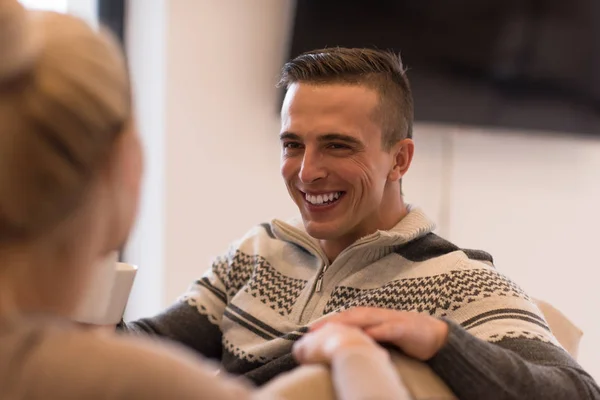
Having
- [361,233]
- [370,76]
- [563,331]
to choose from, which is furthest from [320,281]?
[563,331]

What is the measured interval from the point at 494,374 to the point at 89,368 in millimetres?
669

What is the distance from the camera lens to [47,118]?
27.8 inches

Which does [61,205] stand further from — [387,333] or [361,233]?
[361,233]

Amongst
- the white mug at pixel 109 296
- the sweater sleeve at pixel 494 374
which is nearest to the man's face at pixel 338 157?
the white mug at pixel 109 296

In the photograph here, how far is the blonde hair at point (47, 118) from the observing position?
71 cm

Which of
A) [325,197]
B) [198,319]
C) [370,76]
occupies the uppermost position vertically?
[370,76]

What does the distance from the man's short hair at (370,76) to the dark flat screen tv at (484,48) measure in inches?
48.8

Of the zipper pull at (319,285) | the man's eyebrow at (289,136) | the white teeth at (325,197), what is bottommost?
the zipper pull at (319,285)

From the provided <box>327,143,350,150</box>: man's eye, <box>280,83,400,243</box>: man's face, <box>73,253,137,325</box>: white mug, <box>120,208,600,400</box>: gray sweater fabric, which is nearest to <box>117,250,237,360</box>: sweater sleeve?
<box>120,208,600,400</box>: gray sweater fabric

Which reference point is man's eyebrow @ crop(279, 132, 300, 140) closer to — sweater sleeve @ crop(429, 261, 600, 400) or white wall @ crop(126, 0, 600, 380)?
sweater sleeve @ crop(429, 261, 600, 400)

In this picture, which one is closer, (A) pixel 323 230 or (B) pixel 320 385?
(B) pixel 320 385

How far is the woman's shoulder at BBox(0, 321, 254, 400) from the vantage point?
0.72 meters

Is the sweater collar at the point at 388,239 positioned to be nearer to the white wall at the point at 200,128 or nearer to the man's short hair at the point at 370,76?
the man's short hair at the point at 370,76

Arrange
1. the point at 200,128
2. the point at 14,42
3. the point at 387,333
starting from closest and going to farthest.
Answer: the point at 14,42
the point at 387,333
the point at 200,128
